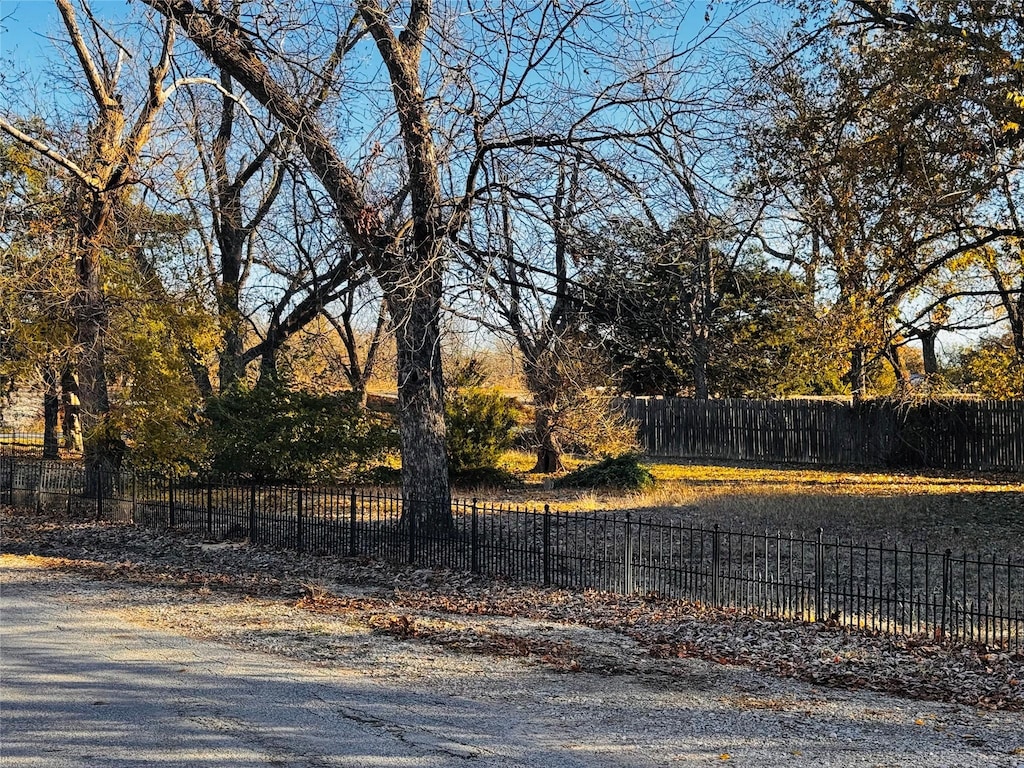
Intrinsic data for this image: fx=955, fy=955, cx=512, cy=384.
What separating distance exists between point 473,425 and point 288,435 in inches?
166

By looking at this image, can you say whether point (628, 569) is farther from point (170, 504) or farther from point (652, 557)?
point (170, 504)

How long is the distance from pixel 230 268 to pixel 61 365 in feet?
26.3

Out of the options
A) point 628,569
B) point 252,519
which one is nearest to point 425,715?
point 628,569

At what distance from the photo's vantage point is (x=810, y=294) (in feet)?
74.1

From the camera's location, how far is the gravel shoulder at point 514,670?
574cm

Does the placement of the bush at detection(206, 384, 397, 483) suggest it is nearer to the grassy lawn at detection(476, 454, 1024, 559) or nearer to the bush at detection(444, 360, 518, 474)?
the bush at detection(444, 360, 518, 474)

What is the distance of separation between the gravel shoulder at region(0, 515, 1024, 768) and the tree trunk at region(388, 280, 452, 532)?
1.17m

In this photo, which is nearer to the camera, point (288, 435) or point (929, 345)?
point (288, 435)

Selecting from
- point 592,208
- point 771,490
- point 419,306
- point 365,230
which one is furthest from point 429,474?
point 771,490

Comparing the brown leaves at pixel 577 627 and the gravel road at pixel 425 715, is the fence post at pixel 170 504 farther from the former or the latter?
the gravel road at pixel 425 715

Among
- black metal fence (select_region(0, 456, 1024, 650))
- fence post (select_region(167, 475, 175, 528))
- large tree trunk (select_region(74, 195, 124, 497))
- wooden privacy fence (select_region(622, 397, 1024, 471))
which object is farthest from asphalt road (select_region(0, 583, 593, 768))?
wooden privacy fence (select_region(622, 397, 1024, 471))

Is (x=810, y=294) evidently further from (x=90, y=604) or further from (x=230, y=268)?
(x=90, y=604)

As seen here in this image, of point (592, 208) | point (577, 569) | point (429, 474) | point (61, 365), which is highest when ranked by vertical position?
point (592, 208)

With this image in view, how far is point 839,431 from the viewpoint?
1208 inches
